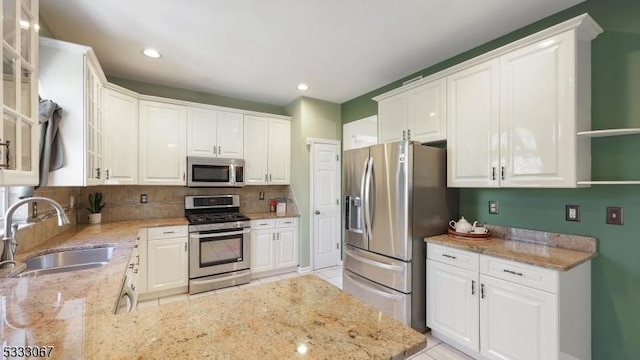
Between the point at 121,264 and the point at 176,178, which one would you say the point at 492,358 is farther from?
the point at 176,178

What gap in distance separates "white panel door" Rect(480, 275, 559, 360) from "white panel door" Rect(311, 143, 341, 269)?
98.1 inches

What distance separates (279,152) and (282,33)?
80.7 inches

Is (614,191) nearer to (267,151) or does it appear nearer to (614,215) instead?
(614,215)

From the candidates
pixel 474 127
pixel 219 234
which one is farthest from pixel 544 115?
pixel 219 234

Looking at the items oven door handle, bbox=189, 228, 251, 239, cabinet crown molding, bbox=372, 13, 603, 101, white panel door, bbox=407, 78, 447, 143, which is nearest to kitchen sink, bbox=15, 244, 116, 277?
oven door handle, bbox=189, 228, 251, 239

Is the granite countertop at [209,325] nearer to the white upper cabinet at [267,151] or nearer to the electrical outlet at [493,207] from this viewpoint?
the electrical outlet at [493,207]

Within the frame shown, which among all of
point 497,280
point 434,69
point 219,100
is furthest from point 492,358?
point 219,100

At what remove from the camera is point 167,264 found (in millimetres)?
3156

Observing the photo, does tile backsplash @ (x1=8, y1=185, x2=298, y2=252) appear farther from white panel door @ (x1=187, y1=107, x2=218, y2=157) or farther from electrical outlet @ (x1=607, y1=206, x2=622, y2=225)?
electrical outlet @ (x1=607, y1=206, x2=622, y2=225)

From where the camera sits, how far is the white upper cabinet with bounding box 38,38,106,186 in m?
1.92

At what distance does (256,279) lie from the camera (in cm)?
379

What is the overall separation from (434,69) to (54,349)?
339cm

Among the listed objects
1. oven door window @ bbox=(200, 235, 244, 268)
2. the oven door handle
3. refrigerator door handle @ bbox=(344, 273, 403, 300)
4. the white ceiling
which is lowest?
refrigerator door handle @ bbox=(344, 273, 403, 300)

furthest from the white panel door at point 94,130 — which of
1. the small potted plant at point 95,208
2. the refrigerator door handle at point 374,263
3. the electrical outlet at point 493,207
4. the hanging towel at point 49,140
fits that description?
the electrical outlet at point 493,207
